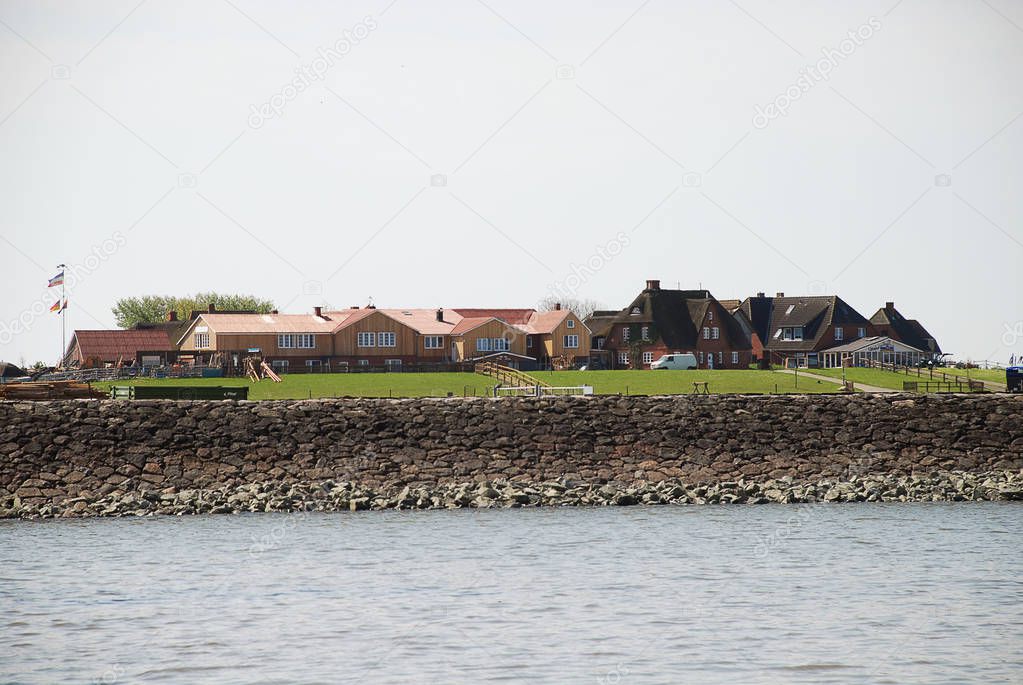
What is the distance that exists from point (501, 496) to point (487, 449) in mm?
3496

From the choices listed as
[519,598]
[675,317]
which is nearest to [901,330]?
[675,317]

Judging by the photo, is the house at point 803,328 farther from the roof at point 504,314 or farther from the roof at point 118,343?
the roof at point 118,343

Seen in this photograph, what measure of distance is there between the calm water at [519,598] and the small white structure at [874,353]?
76.4 m

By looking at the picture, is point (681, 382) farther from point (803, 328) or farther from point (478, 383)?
point (803, 328)

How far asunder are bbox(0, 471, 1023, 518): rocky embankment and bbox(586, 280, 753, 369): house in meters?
71.9

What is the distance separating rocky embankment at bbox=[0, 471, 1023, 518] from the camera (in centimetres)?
3572

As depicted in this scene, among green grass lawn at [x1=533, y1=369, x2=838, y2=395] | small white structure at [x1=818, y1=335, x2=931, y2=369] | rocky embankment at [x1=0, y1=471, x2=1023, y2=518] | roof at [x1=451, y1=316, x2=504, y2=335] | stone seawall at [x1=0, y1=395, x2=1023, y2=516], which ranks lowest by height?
rocky embankment at [x1=0, y1=471, x2=1023, y2=518]

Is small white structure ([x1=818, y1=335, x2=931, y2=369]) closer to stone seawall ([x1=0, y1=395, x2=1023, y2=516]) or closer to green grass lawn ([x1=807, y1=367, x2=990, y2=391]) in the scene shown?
green grass lawn ([x1=807, y1=367, x2=990, y2=391])

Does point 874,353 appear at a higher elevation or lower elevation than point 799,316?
lower

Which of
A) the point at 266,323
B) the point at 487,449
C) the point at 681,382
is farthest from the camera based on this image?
the point at 266,323

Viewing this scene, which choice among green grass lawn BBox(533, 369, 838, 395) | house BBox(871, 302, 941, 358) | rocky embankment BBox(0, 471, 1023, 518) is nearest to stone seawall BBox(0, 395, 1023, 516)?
rocky embankment BBox(0, 471, 1023, 518)

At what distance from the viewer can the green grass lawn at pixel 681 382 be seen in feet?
220

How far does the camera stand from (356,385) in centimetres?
6731

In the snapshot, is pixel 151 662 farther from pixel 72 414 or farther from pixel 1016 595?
pixel 72 414
